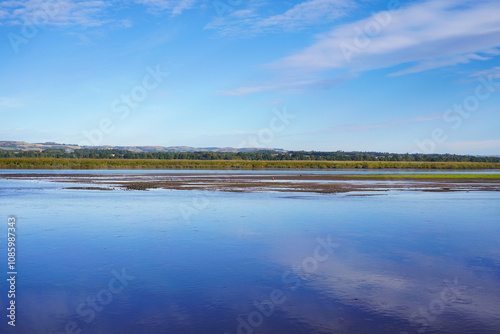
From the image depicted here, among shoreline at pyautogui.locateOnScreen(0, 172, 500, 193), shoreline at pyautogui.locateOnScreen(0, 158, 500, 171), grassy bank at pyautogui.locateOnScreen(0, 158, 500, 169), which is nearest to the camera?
shoreline at pyautogui.locateOnScreen(0, 172, 500, 193)

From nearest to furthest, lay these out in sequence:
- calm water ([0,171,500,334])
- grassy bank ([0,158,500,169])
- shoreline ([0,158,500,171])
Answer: calm water ([0,171,500,334]) < shoreline ([0,158,500,171]) < grassy bank ([0,158,500,169])

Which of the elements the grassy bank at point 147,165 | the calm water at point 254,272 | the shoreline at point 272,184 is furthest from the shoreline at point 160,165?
the calm water at point 254,272

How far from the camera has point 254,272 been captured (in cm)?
1230

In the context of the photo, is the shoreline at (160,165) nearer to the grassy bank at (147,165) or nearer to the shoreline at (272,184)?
the grassy bank at (147,165)

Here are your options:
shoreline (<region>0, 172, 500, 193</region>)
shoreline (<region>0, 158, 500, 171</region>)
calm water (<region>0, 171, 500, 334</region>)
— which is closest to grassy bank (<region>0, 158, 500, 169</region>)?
shoreline (<region>0, 158, 500, 171</region>)

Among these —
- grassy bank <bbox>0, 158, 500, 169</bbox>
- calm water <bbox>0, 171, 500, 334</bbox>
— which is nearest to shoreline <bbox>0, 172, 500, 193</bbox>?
calm water <bbox>0, 171, 500, 334</bbox>

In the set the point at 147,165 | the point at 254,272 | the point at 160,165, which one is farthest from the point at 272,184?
the point at 160,165

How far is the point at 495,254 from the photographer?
14.8m

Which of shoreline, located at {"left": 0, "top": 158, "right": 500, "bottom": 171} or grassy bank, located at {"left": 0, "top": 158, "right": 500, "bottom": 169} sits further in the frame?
grassy bank, located at {"left": 0, "top": 158, "right": 500, "bottom": 169}

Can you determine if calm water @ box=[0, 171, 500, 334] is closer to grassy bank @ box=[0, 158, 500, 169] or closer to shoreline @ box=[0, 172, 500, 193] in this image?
shoreline @ box=[0, 172, 500, 193]

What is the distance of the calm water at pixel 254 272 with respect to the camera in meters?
8.81

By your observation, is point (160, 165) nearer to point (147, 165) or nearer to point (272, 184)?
point (147, 165)

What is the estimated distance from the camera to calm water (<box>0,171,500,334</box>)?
28.9 ft

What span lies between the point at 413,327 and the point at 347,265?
4.66 metres
